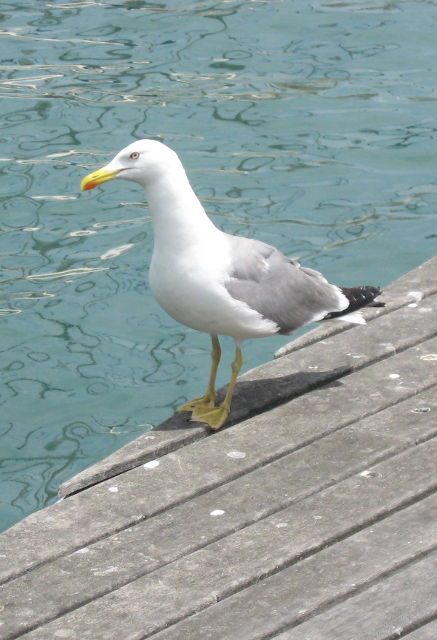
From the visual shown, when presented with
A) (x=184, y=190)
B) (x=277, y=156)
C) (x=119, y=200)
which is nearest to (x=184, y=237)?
(x=184, y=190)

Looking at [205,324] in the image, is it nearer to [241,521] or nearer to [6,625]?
[241,521]

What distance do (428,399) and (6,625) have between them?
4.99 feet

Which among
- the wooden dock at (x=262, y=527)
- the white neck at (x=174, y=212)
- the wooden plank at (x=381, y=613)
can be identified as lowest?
the wooden dock at (x=262, y=527)

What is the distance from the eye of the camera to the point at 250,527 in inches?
132

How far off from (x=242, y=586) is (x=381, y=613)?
347mm

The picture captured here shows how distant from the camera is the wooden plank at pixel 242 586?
2949 millimetres

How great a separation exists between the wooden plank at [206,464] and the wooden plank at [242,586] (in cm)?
28

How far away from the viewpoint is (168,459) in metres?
3.76

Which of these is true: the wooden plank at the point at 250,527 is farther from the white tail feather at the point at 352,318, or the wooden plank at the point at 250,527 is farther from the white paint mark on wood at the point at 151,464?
the white tail feather at the point at 352,318

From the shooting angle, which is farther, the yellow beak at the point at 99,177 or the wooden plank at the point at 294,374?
the yellow beak at the point at 99,177

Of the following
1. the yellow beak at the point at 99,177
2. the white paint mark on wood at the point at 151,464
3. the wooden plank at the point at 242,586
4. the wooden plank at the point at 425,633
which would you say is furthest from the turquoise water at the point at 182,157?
the wooden plank at the point at 425,633

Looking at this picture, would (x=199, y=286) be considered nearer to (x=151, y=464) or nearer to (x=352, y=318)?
(x=151, y=464)

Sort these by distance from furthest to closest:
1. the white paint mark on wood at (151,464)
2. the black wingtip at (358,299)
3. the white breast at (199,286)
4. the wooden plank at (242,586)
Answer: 1. the black wingtip at (358,299)
2. the white breast at (199,286)
3. the white paint mark on wood at (151,464)
4. the wooden plank at (242,586)

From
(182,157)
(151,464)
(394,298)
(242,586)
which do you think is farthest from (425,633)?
(182,157)
